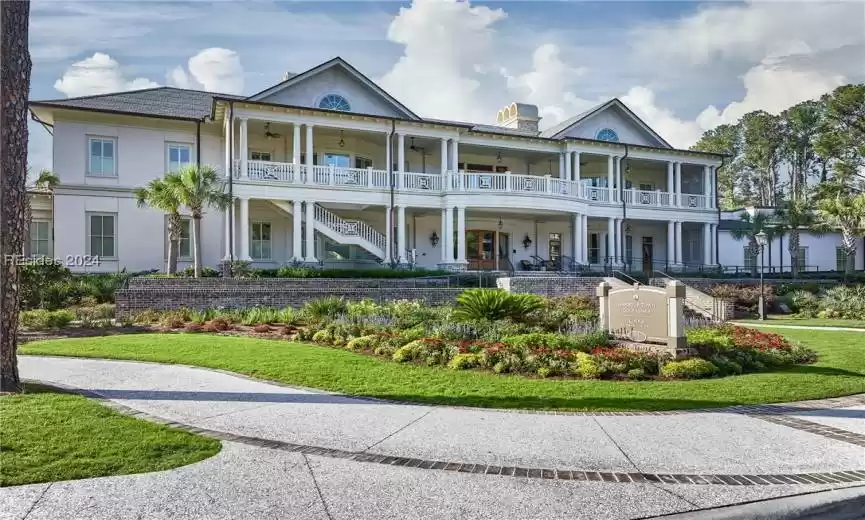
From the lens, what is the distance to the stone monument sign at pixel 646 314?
11266 millimetres

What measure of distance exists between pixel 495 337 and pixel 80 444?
835cm

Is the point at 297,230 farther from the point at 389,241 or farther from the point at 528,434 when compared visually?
the point at 528,434

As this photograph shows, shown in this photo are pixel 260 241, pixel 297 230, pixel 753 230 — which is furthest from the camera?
pixel 753 230

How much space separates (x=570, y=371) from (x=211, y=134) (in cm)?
2205

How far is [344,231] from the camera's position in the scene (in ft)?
84.6

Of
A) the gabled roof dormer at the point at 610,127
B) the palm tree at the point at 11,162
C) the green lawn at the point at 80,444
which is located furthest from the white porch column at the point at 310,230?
the green lawn at the point at 80,444

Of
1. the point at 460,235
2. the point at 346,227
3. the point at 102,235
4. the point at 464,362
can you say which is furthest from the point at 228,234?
the point at 464,362

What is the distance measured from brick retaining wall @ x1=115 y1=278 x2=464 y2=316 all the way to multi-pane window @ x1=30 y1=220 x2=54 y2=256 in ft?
37.9

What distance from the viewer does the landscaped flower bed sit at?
34.1 ft

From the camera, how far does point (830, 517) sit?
479cm

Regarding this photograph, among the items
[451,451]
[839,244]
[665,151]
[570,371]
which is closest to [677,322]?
[570,371]

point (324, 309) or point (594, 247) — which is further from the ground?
point (594, 247)

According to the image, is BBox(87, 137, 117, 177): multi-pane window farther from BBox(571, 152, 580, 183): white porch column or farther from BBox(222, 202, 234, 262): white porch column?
BBox(571, 152, 580, 183): white porch column

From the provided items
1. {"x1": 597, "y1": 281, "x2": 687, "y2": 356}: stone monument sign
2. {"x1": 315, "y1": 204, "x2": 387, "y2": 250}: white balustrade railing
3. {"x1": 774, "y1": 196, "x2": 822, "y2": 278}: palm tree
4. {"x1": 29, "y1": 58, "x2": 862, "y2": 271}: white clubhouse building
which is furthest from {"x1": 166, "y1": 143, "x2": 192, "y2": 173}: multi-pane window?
{"x1": 774, "y1": 196, "x2": 822, "y2": 278}: palm tree
